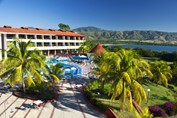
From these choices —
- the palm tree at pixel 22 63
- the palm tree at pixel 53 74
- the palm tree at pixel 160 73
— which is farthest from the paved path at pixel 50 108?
the palm tree at pixel 160 73

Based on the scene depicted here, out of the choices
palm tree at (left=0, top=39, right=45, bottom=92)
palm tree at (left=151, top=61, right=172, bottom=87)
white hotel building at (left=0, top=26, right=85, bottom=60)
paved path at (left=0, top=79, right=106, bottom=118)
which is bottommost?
paved path at (left=0, top=79, right=106, bottom=118)

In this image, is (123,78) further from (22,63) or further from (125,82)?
(22,63)

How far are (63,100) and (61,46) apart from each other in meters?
53.4

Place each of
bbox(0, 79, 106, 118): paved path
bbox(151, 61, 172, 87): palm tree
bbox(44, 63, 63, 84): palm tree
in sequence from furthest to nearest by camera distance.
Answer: bbox(151, 61, 172, 87): palm tree, bbox(44, 63, 63, 84): palm tree, bbox(0, 79, 106, 118): paved path

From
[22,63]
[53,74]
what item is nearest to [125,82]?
[53,74]

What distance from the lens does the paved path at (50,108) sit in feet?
66.0

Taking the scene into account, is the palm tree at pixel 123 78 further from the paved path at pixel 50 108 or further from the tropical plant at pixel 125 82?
the paved path at pixel 50 108

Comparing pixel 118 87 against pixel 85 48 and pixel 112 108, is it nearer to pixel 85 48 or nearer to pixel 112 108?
pixel 112 108

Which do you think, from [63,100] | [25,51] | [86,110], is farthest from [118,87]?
[25,51]

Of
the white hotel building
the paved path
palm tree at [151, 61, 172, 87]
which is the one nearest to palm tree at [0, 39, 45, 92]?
the paved path

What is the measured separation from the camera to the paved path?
2011 centimetres

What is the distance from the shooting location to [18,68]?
950 inches

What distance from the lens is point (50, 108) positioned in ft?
71.8

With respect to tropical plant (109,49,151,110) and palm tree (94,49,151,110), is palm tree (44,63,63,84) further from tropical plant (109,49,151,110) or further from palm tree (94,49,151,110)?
tropical plant (109,49,151,110)
